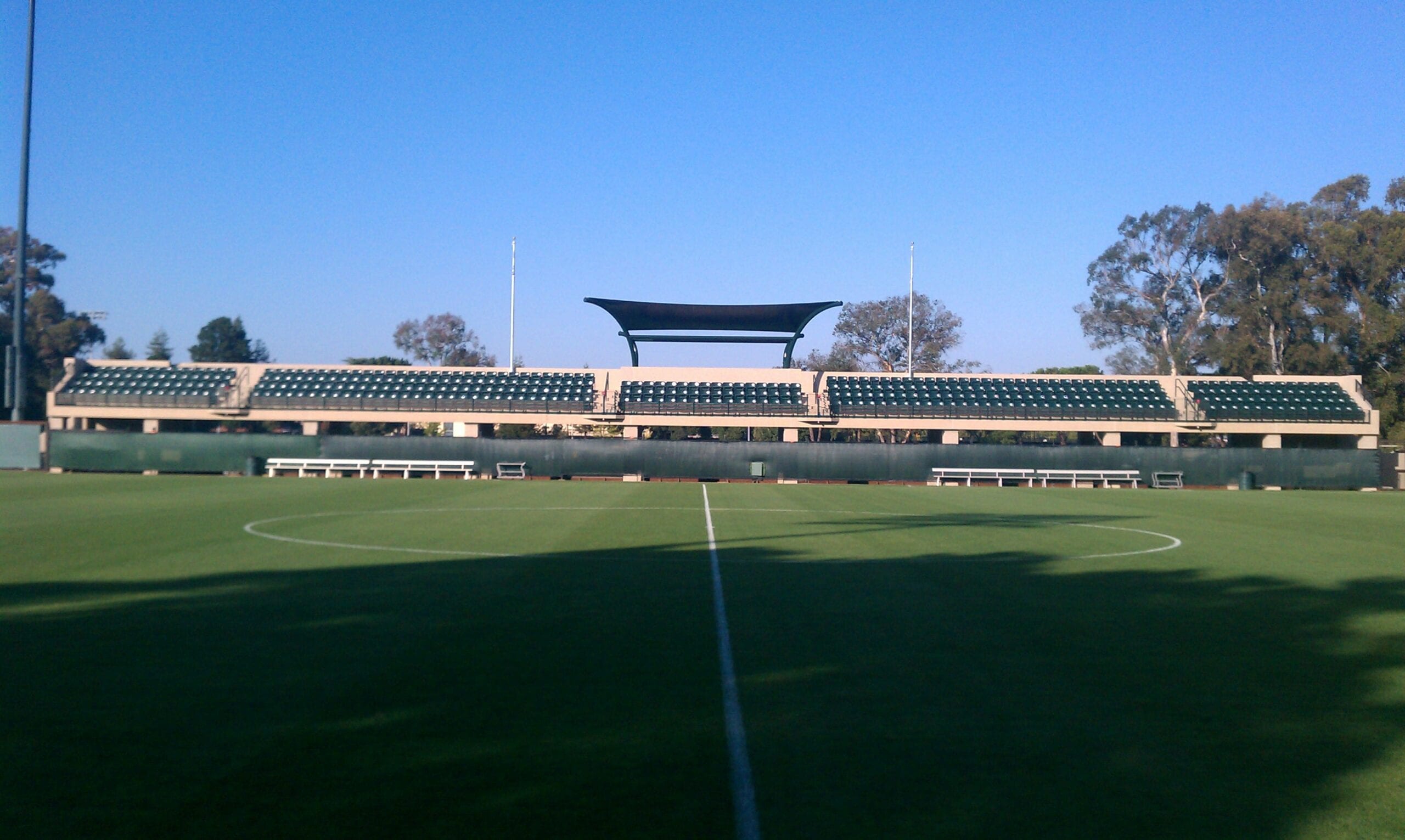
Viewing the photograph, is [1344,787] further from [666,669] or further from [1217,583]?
[1217,583]

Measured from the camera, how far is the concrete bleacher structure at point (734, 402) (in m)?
50.8

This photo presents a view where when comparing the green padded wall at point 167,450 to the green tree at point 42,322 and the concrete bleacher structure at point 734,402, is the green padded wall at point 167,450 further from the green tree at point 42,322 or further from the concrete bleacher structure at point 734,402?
the green tree at point 42,322

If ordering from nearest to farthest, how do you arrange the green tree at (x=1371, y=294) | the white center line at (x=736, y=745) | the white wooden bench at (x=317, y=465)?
the white center line at (x=736, y=745)
the white wooden bench at (x=317, y=465)
the green tree at (x=1371, y=294)

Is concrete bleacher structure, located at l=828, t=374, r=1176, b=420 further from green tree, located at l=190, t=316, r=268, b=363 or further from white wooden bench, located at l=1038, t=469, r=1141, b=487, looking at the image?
green tree, located at l=190, t=316, r=268, b=363

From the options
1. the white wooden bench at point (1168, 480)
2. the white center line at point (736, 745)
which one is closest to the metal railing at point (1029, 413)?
the white wooden bench at point (1168, 480)

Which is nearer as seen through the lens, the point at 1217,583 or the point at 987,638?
the point at 987,638

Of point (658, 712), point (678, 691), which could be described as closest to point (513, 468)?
→ point (678, 691)

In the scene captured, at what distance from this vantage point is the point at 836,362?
92562mm

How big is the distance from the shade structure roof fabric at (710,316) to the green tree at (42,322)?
4015cm

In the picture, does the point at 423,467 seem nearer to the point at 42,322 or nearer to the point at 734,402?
the point at 734,402

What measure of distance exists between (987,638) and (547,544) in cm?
833

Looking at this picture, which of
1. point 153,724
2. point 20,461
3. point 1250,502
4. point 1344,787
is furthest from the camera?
point 20,461

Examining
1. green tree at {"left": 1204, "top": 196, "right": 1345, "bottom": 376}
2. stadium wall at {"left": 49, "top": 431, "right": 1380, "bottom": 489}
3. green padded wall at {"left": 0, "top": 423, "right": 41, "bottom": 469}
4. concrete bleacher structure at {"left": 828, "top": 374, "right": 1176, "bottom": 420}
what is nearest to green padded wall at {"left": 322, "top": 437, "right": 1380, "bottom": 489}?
stadium wall at {"left": 49, "top": 431, "right": 1380, "bottom": 489}

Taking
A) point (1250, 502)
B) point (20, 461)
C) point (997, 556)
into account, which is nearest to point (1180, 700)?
point (997, 556)
